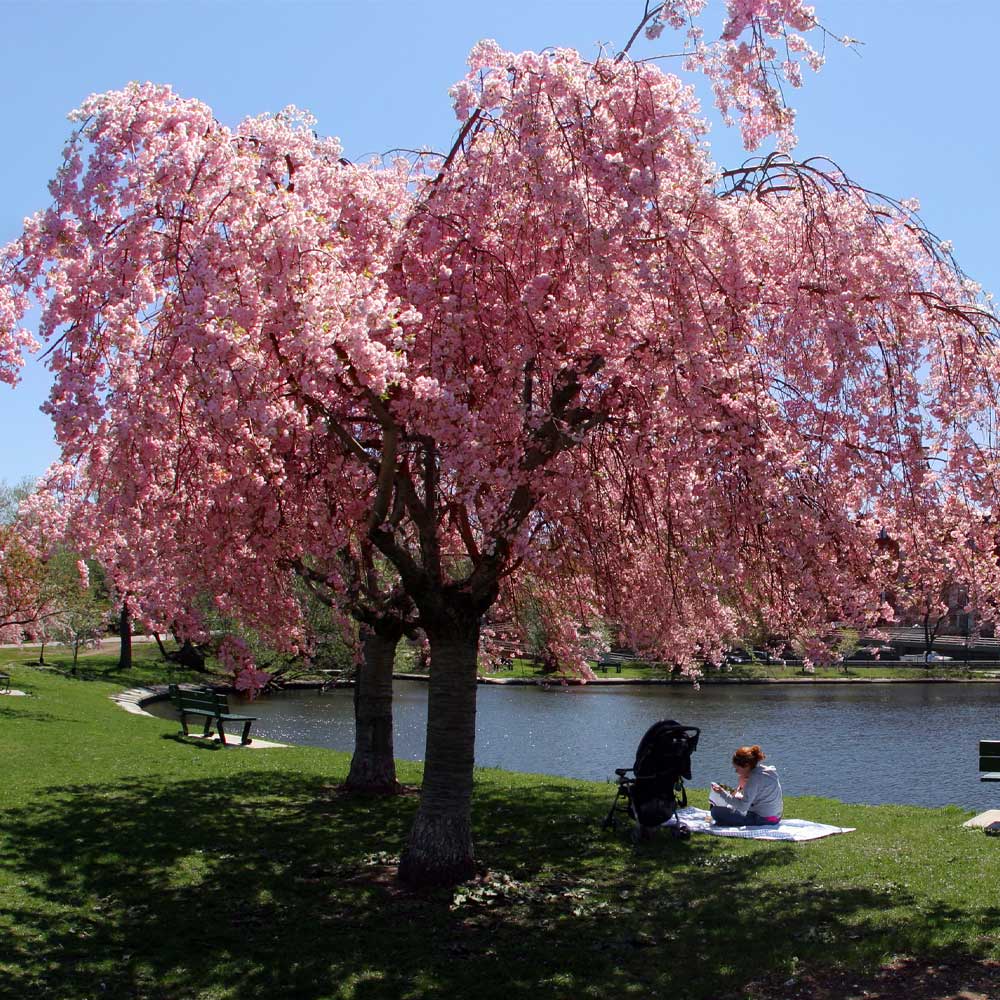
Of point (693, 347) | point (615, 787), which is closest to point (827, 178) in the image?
point (693, 347)

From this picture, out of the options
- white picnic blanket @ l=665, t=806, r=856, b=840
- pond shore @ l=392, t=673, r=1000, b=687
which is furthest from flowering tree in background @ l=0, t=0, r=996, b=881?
pond shore @ l=392, t=673, r=1000, b=687

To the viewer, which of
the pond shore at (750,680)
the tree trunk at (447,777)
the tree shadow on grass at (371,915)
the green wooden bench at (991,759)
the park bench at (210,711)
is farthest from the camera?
the pond shore at (750,680)

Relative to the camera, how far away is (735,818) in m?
11.0

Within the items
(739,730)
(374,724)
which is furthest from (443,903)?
(739,730)

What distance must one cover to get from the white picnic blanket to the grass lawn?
0.27 meters

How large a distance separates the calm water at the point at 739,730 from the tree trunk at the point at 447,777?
1095cm

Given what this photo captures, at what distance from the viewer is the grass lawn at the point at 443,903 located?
6191mm

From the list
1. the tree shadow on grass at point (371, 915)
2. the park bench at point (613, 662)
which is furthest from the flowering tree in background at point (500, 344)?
the park bench at point (613, 662)

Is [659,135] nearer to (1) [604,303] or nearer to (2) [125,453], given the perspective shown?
(1) [604,303]

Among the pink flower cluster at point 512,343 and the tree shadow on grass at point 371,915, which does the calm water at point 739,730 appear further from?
the pink flower cluster at point 512,343

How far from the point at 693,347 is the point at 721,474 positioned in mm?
1318

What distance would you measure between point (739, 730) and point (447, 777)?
21.7m

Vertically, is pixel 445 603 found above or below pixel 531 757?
above

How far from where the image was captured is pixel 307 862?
9.04 m
